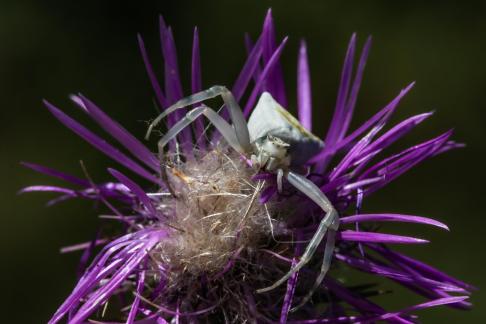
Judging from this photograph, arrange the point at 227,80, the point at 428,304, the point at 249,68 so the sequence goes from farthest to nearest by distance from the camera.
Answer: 1. the point at 227,80
2. the point at 249,68
3. the point at 428,304

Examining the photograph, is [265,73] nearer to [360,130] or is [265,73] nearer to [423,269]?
[360,130]

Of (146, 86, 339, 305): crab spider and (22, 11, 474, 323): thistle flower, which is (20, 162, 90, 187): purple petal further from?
(146, 86, 339, 305): crab spider

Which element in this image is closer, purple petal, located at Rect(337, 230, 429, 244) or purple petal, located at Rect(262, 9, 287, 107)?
purple petal, located at Rect(337, 230, 429, 244)

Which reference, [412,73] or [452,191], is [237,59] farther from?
[452,191]

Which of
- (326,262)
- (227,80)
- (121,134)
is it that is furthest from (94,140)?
(227,80)

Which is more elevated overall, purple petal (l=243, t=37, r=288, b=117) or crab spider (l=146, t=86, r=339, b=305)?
purple petal (l=243, t=37, r=288, b=117)

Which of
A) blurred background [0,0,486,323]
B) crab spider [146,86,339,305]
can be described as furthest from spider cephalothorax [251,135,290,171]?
blurred background [0,0,486,323]

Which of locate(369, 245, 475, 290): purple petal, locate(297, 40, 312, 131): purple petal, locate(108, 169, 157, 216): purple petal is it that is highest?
locate(297, 40, 312, 131): purple petal

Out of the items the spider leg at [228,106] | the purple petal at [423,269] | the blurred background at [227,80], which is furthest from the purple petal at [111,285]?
the blurred background at [227,80]
